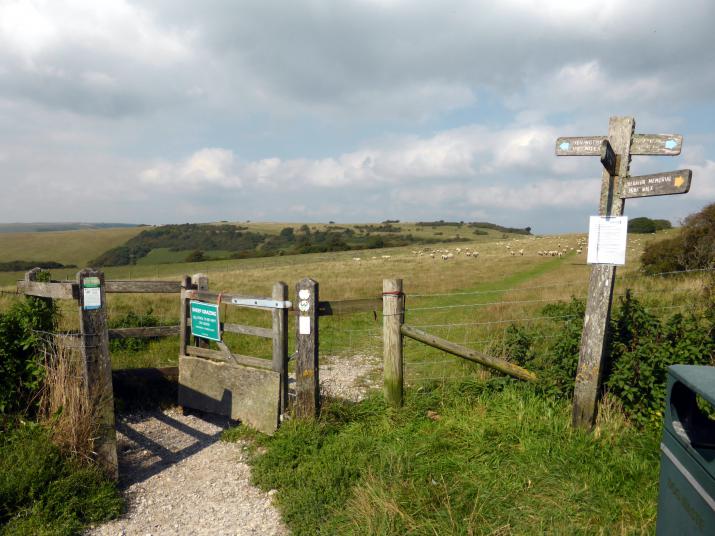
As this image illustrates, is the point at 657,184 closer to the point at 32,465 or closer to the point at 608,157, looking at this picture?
the point at 608,157

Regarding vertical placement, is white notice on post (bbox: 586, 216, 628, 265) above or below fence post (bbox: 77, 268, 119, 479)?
above

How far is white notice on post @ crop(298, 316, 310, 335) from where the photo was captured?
559cm

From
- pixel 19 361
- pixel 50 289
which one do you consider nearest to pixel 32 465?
pixel 19 361

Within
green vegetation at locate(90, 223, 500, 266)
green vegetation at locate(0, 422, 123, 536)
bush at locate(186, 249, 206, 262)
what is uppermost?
green vegetation at locate(0, 422, 123, 536)

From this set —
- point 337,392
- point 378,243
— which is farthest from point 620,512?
point 378,243

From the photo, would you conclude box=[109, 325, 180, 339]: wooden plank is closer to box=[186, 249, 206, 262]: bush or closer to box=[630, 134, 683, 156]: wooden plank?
box=[630, 134, 683, 156]: wooden plank

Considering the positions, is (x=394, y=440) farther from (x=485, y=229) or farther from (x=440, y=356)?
(x=485, y=229)

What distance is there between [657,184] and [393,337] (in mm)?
2988

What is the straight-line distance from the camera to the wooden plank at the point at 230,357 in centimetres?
609

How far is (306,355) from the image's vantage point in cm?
562

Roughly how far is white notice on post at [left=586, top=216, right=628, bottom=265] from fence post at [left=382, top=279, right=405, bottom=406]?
2000 mm

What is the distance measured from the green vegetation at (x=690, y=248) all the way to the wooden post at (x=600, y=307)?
1259cm

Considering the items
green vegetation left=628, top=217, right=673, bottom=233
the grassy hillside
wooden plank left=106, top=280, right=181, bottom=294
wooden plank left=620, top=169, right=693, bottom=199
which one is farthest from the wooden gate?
the grassy hillside

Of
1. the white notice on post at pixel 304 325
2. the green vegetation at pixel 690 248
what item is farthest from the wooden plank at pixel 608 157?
the green vegetation at pixel 690 248
